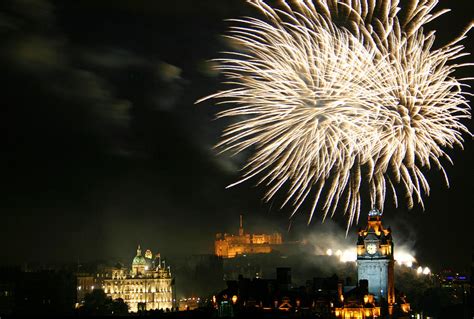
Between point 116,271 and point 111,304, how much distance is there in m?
40.8

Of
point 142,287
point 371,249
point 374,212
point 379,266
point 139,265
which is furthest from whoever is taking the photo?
point 139,265

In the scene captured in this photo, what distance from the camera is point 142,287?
530 ft

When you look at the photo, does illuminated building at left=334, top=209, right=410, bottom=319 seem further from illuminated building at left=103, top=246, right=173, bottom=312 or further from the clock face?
illuminated building at left=103, top=246, right=173, bottom=312

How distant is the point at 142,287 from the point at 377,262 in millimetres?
72247

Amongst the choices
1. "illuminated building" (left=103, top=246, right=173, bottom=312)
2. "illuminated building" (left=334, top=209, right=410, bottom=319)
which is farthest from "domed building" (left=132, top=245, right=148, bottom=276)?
→ "illuminated building" (left=334, top=209, right=410, bottom=319)

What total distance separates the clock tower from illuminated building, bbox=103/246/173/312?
214 feet

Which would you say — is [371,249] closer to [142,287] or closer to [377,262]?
[377,262]

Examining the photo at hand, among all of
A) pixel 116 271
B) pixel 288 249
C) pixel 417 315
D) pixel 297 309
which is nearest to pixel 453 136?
pixel 297 309

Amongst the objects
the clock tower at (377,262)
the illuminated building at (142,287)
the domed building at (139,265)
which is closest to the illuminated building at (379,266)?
the clock tower at (377,262)

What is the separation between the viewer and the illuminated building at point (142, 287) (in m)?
159

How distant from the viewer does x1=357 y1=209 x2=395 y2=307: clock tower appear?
98.8 m

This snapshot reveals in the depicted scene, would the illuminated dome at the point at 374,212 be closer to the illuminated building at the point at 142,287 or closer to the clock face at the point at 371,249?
the clock face at the point at 371,249

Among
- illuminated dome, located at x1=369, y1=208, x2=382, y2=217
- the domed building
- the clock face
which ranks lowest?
the domed building

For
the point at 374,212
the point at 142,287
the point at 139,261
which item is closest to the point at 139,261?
the point at 139,261
